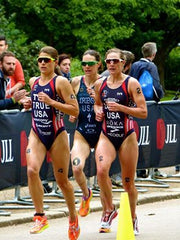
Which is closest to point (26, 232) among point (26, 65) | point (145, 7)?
point (26, 65)

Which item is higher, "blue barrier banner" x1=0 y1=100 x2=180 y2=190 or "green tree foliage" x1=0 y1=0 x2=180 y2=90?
"green tree foliage" x1=0 y1=0 x2=180 y2=90

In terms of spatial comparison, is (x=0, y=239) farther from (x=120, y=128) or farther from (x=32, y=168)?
(x=120, y=128)

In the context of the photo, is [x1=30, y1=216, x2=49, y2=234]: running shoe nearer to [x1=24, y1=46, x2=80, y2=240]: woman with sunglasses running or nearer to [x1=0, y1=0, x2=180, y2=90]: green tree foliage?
[x1=24, y1=46, x2=80, y2=240]: woman with sunglasses running

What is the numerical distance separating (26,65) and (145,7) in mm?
22707

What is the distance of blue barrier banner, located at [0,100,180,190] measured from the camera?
1305cm

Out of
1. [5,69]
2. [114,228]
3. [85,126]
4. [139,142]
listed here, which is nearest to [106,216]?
[114,228]

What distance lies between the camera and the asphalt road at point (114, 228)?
36.3ft

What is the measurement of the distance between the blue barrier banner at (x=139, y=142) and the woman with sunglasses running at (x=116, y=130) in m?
2.07

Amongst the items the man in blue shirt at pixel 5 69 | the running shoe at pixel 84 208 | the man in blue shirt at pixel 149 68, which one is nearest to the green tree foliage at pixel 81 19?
the man in blue shirt at pixel 149 68

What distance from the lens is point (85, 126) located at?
12320mm

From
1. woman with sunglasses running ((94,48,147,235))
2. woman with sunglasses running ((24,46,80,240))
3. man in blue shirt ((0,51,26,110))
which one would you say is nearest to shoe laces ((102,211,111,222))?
woman with sunglasses running ((94,48,147,235))

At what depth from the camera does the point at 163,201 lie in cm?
1488

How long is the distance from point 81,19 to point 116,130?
92.6 ft

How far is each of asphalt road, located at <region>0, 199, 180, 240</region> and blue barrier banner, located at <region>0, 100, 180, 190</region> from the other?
103 centimetres
